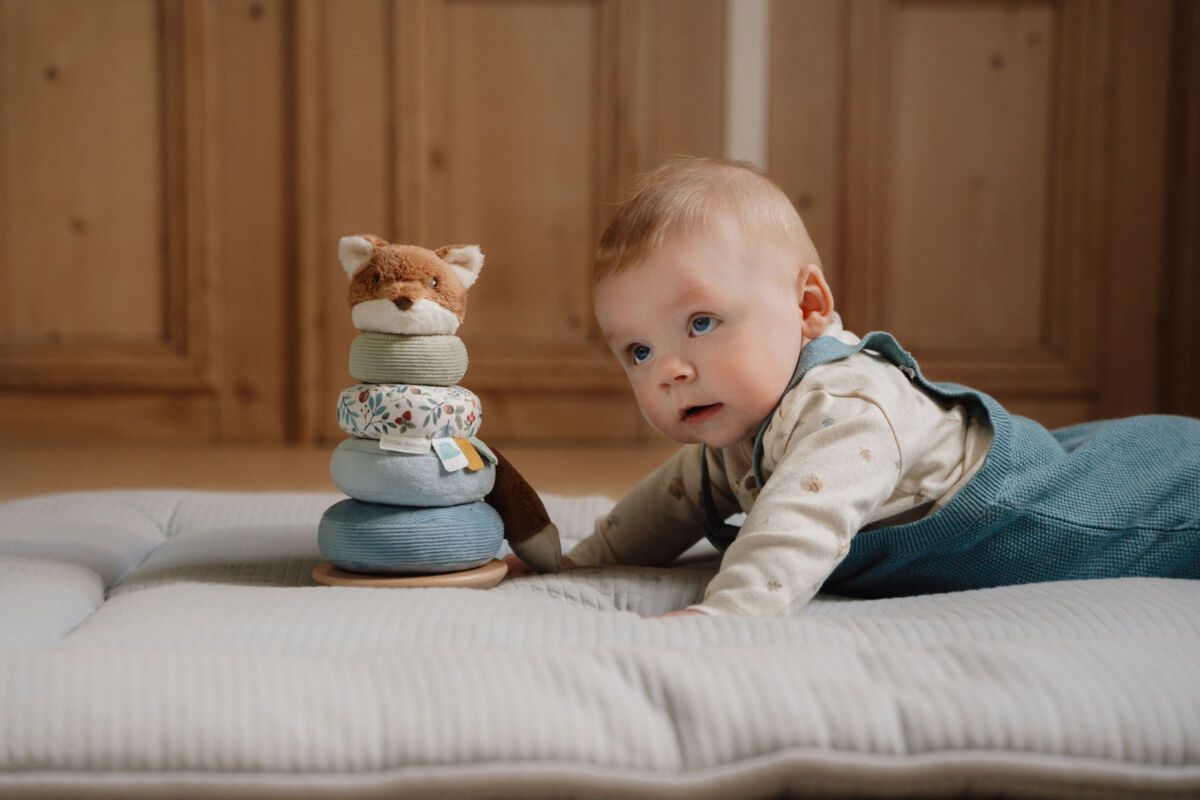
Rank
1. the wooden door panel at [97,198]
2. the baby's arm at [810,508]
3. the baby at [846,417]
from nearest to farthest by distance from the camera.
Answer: the baby's arm at [810,508] → the baby at [846,417] → the wooden door panel at [97,198]

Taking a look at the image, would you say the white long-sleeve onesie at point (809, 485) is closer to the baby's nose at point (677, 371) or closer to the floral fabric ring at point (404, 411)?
the baby's nose at point (677, 371)

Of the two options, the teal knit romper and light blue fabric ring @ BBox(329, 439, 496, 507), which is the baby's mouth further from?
light blue fabric ring @ BBox(329, 439, 496, 507)

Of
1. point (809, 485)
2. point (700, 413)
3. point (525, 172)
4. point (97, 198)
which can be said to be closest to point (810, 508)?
point (809, 485)

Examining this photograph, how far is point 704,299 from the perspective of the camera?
2.60 ft

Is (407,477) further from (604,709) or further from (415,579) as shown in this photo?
(604,709)

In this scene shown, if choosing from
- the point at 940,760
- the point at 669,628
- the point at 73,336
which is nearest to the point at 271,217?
the point at 73,336

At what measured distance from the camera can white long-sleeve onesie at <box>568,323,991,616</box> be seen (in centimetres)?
70

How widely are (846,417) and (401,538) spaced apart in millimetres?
322

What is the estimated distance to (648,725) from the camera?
0.49m

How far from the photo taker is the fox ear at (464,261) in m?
0.81

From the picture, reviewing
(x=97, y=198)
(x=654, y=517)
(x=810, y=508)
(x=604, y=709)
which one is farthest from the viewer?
(x=97, y=198)

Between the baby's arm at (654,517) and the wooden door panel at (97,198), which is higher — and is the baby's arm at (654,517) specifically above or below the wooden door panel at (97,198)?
below

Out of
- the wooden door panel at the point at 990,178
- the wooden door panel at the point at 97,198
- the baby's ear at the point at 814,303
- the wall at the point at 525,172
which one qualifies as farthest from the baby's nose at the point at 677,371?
the wooden door panel at the point at 97,198

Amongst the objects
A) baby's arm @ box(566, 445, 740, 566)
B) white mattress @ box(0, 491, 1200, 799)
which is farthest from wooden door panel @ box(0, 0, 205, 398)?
white mattress @ box(0, 491, 1200, 799)
